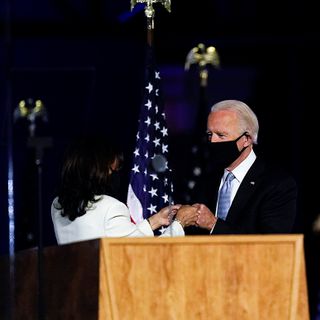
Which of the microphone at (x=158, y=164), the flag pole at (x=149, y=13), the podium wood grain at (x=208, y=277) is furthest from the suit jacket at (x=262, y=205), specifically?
the flag pole at (x=149, y=13)

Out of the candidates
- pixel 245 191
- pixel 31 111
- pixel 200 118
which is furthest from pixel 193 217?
pixel 200 118

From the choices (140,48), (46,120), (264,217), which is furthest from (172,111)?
(264,217)

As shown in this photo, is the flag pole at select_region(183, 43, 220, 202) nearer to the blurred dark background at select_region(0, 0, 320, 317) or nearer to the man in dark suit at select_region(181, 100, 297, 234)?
the blurred dark background at select_region(0, 0, 320, 317)

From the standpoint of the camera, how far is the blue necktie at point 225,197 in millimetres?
6229

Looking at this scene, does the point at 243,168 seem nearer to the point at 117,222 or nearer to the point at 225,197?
the point at 225,197

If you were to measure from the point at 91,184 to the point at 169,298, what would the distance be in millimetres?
802

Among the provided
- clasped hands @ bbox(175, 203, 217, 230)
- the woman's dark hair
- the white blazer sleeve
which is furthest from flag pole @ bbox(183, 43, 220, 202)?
the white blazer sleeve

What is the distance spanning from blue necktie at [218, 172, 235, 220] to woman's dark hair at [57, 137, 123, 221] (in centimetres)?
65

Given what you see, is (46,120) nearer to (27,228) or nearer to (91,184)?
(27,228)

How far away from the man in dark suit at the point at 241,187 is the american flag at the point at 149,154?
0.76m

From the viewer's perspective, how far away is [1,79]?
12086mm

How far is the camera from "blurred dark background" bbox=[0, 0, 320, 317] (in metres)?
12.2

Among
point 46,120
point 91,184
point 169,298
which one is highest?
point 46,120

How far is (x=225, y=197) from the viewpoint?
20.6 ft
